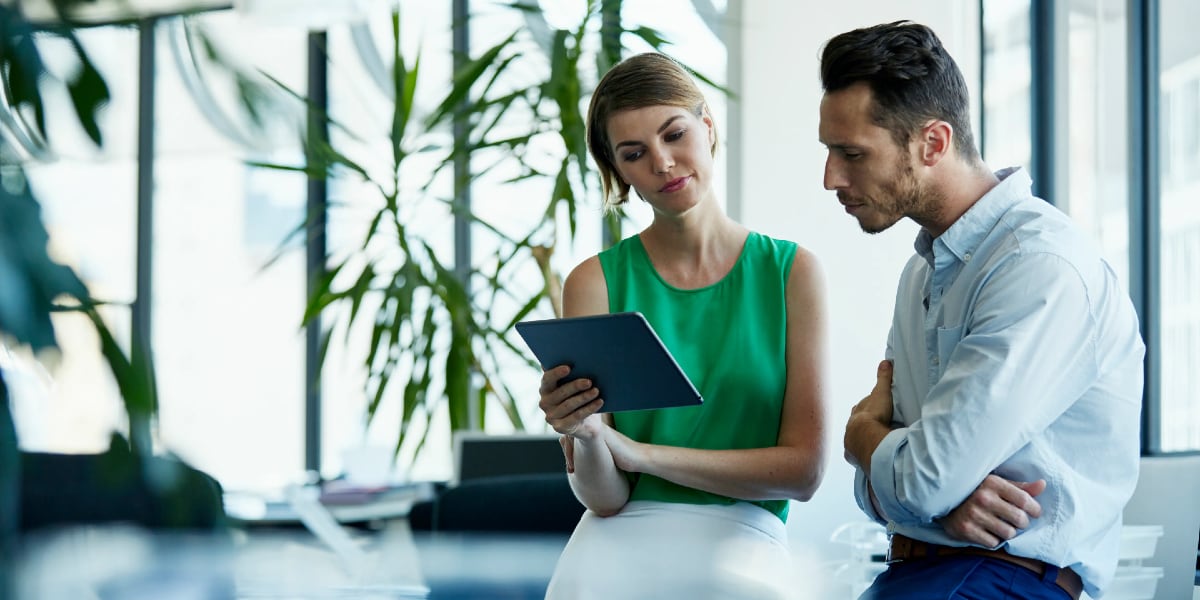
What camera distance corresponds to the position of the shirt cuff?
1.38m

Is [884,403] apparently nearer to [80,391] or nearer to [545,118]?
[80,391]

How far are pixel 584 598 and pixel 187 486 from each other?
1234mm

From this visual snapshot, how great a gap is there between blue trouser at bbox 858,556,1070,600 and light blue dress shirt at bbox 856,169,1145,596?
30mm

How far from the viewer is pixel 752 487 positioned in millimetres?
1697

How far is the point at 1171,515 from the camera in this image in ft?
6.50

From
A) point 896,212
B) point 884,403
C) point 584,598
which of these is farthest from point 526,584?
point 896,212

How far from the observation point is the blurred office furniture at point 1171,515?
191cm

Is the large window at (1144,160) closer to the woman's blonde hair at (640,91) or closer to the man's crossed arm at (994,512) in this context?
the woman's blonde hair at (640,91)

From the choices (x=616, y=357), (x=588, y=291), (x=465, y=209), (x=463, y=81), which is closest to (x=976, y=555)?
(x=616, y=357)

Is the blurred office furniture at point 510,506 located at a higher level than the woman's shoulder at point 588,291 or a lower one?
lower

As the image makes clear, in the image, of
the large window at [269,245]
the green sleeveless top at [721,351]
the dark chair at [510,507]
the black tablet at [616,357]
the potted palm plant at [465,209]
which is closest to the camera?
the black tablet at [616,357]

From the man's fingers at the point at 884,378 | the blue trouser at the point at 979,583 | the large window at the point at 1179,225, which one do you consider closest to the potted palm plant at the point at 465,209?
the large window at the point at 1179,225

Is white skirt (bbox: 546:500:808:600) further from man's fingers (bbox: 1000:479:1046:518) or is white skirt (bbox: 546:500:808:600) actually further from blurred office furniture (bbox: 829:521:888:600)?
blurred office furniture (bbox: 829:521:888:600)

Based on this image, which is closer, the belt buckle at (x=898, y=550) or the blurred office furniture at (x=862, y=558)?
the belt buckle at (x=898, y=550)
